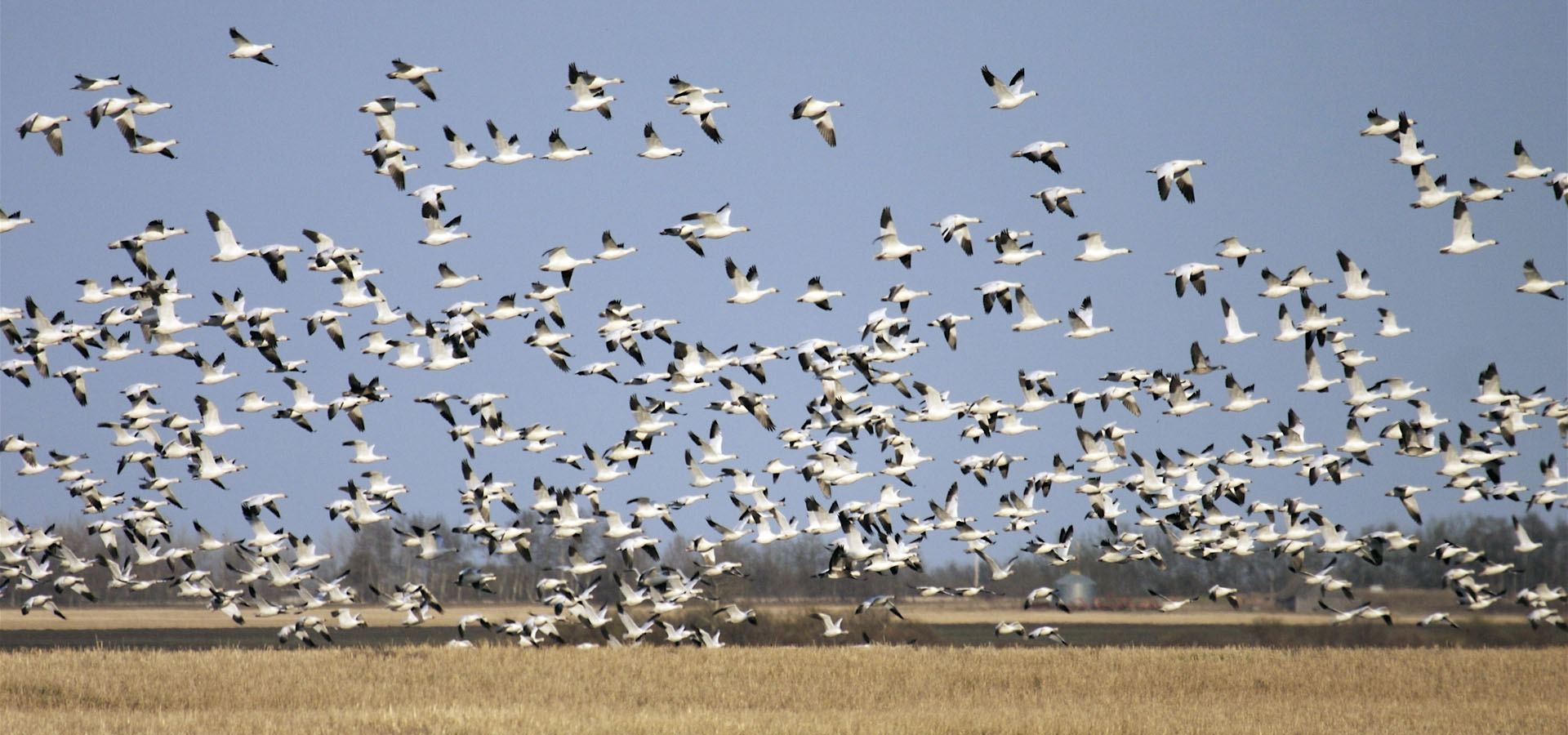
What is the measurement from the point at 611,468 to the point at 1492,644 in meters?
23.7

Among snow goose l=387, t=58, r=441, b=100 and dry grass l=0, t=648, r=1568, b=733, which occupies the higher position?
snow goose l=387, t=58, r=441, b=100

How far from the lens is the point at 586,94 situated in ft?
85.6

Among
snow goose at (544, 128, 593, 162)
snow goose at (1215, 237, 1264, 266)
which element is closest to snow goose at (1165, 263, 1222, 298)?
snow goose at (1215, 237, 1264, 266)

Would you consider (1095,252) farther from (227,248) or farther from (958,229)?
(227,248)

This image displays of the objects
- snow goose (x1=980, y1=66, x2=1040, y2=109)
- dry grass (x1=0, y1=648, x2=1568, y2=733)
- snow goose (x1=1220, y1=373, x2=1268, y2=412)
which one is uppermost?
snow goose (x1=980, y1=66, x2=1040, y2=109)

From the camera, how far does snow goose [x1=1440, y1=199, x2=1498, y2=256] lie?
88.0 ft

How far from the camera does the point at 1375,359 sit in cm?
2956

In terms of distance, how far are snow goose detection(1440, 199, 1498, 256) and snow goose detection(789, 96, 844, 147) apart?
36.1 ft

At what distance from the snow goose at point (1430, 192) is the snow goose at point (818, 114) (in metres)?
10.0

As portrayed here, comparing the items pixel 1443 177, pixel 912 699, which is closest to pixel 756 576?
pixel 912 699

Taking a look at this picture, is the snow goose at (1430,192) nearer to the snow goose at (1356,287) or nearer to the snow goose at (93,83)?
the snow goose at (1356,287)

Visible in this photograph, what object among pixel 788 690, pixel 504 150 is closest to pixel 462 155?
pixel 504 150

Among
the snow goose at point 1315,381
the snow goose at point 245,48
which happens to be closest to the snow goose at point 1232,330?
the snow goose at point 1315,381

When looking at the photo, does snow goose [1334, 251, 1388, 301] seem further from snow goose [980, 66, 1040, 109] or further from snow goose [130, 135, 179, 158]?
snow goose [130, 135, 179, 158]
